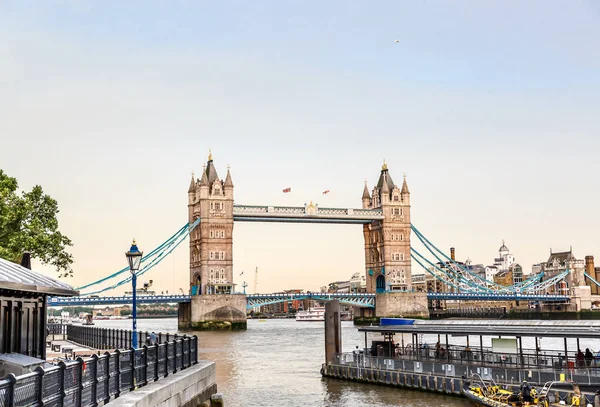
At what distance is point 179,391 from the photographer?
1858cm

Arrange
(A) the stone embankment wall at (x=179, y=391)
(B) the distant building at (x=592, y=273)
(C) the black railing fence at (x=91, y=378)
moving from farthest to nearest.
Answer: (B) the distant building at (x=592, y=273)
(A) the stone embankment wall at (x=179, y=391)
(C) the black railing fence at (x=91, y=378)

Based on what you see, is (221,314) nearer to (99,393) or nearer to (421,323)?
(421,323)

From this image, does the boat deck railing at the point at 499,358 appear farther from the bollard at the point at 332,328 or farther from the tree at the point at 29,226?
the tree at the point at 29,226

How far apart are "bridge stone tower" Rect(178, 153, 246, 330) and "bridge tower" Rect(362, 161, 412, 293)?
27763 millimetres

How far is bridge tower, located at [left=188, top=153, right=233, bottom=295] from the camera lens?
359ft

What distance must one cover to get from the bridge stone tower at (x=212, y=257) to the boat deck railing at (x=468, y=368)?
68.7 metres

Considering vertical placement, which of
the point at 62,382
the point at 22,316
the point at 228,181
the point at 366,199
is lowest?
the point at 62,382

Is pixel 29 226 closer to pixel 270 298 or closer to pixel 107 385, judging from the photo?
pixel 107 385

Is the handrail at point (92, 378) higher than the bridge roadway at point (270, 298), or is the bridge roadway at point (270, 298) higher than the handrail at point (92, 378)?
the bridge roadway at point (270, 298)

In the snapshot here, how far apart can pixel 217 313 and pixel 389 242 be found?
35757 millimetres

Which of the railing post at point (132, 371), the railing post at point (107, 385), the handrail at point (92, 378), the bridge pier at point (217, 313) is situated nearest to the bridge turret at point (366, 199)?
the bridge pier at point (217, 313)

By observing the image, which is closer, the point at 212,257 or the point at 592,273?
the point at 212,257

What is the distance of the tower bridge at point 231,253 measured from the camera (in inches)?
4067

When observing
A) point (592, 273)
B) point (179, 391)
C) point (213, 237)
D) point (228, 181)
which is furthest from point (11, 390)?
point (592, 273)
